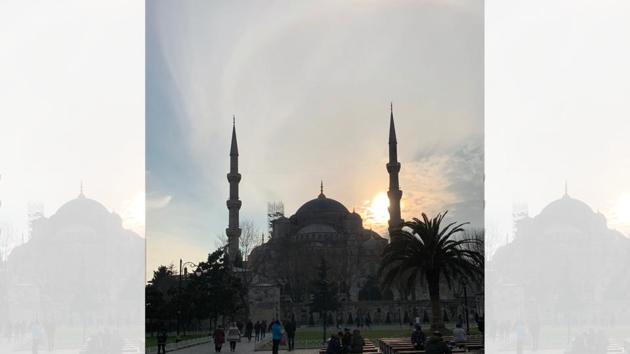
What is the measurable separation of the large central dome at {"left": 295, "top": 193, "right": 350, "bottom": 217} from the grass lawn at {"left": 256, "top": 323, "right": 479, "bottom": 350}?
219 centimetres

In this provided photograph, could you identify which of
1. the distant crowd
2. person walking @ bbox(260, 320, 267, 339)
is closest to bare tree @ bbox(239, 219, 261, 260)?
the distant crowd

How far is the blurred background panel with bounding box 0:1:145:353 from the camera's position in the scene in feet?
43.9

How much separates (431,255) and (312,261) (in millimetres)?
2338

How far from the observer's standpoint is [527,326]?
579 inches

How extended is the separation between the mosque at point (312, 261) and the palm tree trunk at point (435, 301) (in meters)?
0.55

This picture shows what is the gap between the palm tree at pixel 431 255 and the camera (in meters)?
14.7

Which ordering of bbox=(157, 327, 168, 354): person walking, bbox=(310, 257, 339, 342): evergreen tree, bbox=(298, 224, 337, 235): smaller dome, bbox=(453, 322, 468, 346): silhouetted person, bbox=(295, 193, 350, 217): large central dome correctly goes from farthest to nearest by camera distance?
bbox=(298, 224, 337, 235): smaller dome → bbox=(295, 193, 350, 217): large central dome → bbox=(310, 257, 339, 342): evergreen tree → bbox=(453, 322, 468, 346): silhouetted person → bbox=(157, 327, 168, 354): person walking

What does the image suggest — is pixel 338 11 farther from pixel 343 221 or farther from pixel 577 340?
pixel 577 340

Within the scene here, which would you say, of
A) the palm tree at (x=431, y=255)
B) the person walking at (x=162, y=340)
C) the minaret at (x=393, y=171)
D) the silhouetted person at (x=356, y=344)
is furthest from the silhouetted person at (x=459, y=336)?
the person walking at (x=162, y=340)

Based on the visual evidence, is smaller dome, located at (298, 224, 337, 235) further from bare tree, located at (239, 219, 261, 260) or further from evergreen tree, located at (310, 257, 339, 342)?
bare tree, located at (239, 219, 261, 260)

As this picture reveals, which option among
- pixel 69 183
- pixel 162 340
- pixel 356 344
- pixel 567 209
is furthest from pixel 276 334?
pixel 567 209

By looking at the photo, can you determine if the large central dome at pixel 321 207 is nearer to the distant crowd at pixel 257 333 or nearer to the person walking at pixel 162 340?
the distant crowd at pixel 257 333

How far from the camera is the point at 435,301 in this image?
1469 centimetres

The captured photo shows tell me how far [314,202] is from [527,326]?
451cm
